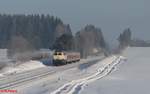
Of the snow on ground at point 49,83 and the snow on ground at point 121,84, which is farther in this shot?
the snow on ground at point 49,83

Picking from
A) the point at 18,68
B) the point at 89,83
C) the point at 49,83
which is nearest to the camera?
the point at 49,83

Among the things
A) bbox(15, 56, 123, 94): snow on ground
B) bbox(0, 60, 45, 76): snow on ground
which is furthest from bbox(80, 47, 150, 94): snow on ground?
bbox(0, 60, 45, 76): snow on ground

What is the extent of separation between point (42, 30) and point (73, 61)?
97.9 metres

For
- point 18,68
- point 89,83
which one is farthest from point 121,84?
point 18,68

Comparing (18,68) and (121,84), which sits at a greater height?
(18,68)

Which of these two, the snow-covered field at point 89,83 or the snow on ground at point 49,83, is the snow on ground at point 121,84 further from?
the snow on ground at point 49,83

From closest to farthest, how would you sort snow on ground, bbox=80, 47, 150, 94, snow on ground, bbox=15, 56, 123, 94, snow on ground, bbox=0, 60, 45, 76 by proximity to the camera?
snow on ground, bbox=80, 47, 150, 94 → snow on ground, bbox=15, 56, 123, 94 → snow on ground, bbox=0, 60, 45, 76

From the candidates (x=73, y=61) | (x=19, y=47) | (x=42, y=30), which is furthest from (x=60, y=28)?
(x=73, y=61)

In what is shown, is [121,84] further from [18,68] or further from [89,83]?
[18,68]

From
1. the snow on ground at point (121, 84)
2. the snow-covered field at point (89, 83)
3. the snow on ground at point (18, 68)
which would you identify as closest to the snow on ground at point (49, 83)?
A: the snow-covered field at point (89, 83)

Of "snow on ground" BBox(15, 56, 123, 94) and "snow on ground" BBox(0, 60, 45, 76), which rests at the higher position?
"snow on ground" BBox(0, 60, 45, 76)

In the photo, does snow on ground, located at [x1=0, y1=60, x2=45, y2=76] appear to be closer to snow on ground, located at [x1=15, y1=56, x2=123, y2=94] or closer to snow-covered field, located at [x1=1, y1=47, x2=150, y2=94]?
snow-covered field, located at [x1=1, y1=47, x2=150, y2=94]

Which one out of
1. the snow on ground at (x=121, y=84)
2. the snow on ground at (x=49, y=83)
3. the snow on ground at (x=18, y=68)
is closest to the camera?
the snow on ground at (x=121, y=84)

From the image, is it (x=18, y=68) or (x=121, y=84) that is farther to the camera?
(x=18, y=68)
